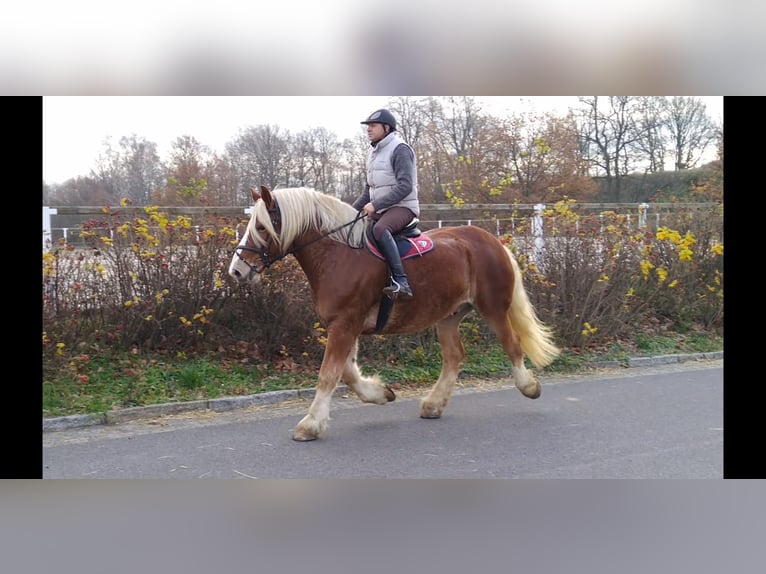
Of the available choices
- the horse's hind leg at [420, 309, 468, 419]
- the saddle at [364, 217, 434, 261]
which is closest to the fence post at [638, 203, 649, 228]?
the horse's hind leg at [420, 309, 468, 419]

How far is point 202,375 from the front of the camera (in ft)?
23.5

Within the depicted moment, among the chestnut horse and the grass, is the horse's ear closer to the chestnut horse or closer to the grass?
the chestnut horse

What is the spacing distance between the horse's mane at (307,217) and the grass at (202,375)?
2103 millimetres

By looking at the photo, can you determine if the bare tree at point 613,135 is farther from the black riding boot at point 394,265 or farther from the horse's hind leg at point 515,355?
the black riding boot at point 394,265

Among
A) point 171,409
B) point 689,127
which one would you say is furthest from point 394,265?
point 689,127

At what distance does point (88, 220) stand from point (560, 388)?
550 centimetres

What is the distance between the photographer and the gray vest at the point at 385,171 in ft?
19.2

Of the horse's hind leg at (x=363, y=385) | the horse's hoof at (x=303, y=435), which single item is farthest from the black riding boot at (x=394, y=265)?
the horse's hoof at (x=303, y=435)

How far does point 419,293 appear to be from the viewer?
20.0 feet

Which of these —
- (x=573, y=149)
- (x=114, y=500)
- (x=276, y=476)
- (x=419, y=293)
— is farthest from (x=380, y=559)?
(x=573, y=149)

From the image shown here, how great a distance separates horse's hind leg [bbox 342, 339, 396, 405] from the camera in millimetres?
6215

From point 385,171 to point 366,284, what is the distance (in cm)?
98

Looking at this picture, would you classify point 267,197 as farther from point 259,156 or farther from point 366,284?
point 259,156
